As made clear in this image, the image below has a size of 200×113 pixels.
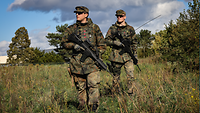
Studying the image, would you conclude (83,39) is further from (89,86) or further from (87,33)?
(89,86)

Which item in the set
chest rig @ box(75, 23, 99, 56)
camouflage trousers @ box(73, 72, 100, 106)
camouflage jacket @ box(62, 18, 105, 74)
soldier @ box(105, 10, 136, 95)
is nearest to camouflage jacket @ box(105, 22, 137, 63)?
soldier @ box(105, 10, 136, 95)

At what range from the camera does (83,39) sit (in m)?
3.86

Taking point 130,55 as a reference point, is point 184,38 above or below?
above

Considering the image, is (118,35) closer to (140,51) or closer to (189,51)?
(189,51)

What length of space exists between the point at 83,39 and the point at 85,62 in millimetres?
530

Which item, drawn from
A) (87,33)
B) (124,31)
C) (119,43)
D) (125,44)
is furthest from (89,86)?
(124,31)

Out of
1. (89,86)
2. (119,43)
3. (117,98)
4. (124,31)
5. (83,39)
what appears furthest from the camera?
(124,31)

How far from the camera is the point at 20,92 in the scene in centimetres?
523

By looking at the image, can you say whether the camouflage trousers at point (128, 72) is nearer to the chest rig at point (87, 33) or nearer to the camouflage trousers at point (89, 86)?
the camouflage trousers at point (89, 86)

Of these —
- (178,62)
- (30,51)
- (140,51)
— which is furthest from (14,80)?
(140,51)

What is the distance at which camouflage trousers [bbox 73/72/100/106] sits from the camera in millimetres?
3721

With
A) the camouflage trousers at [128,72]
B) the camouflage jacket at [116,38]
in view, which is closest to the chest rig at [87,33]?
the camouflage jacket at [116,38]

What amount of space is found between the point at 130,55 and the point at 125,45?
340 mm

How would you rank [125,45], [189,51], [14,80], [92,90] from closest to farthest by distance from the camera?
[92,90] → [125,45] → [14,80] → [189,51]
